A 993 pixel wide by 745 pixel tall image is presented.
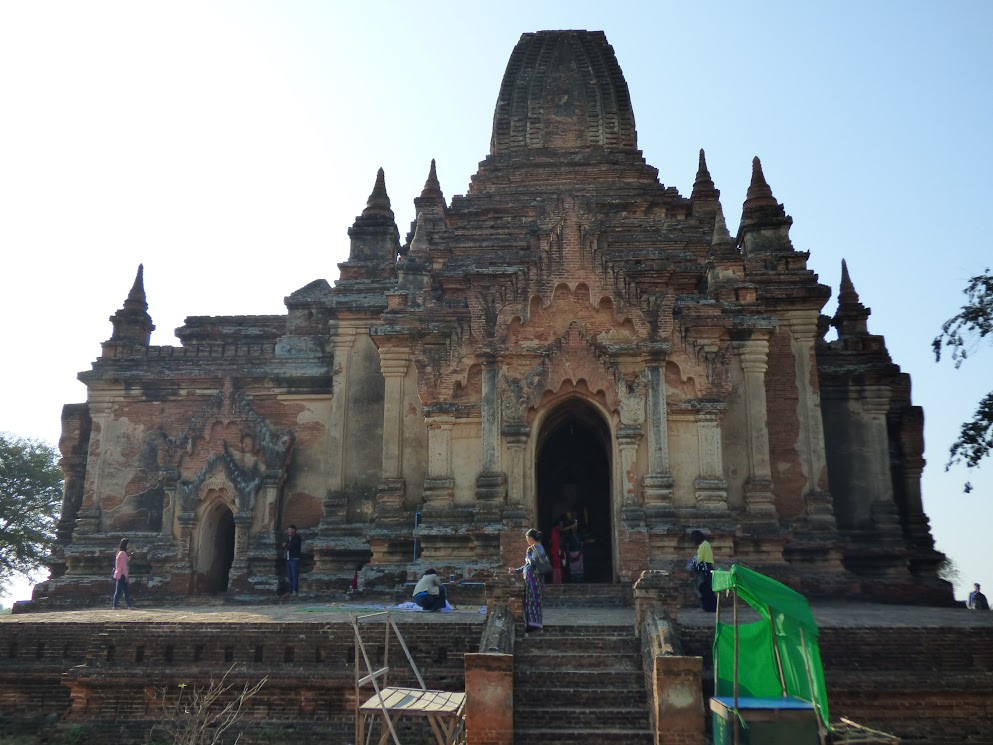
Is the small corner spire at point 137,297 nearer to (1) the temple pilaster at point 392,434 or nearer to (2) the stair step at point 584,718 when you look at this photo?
(1) the temple pilaster at point 392,434

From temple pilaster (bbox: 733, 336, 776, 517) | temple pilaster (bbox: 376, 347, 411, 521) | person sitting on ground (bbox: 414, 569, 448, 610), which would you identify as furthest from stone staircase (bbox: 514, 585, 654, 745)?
temple pilaster (bbox: 733, 336, 776, 517)

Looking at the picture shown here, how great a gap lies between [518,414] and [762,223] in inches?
365

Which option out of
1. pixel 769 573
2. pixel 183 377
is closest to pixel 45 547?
pixel 183 377

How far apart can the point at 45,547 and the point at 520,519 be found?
2734 centimetres

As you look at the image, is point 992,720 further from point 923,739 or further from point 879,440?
point 879,440

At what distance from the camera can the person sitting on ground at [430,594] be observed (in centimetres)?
1446

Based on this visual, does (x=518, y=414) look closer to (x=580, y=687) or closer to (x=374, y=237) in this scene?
(x=580, y=687)

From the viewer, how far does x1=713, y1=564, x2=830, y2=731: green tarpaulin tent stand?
8703mm

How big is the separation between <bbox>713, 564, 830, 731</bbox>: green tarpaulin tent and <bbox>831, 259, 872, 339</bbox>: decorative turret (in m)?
14.3

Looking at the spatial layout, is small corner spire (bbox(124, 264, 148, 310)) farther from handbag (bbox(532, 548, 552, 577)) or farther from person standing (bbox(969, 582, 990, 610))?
→ person standing (bbox(969, 582, 990, 610))

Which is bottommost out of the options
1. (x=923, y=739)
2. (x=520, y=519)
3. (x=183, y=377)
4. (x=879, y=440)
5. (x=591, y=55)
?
(x=923, y=739)

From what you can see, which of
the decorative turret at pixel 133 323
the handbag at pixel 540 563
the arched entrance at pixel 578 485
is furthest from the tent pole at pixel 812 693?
the decorative turret at pixel 133 323

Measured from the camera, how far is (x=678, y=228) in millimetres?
20922

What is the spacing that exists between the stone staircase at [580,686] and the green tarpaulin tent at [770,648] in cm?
122
